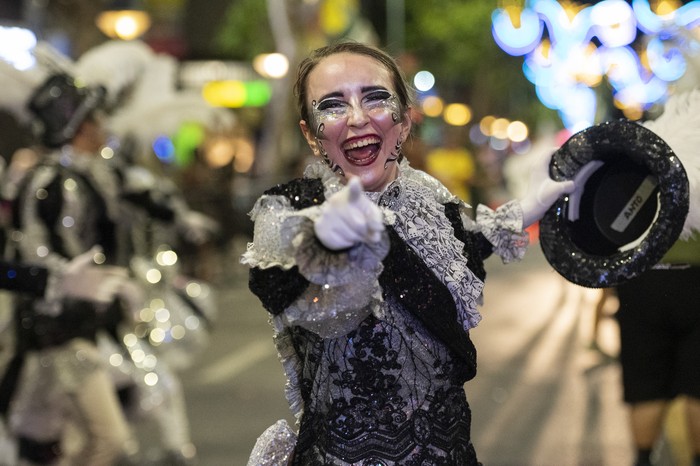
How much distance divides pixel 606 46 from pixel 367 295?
34.1 ft

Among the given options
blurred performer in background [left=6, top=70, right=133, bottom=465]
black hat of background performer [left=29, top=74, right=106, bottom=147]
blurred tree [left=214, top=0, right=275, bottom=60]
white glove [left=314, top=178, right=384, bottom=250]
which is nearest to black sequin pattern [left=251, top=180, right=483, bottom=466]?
white glove [left=314, top=178, right=384, bottom=250]

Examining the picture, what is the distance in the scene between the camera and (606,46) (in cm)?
1237

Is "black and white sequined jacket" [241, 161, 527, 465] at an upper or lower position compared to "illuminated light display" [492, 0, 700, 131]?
lower

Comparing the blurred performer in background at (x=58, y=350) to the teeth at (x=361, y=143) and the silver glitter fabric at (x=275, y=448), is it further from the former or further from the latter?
the teeth at (x=361, y=143)

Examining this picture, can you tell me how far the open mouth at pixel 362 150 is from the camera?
2.83m

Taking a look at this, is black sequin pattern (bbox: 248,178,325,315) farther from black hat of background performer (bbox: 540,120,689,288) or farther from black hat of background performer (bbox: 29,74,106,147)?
black hat of background performer (bbox: 29,74,106,147)

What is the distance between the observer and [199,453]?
703 centimetres

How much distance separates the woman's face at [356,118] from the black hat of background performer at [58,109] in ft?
11.2

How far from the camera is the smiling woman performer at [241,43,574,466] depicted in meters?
2.58

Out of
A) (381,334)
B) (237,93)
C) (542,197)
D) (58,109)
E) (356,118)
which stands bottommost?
(381,334)

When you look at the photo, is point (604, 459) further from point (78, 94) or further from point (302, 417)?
point (302, 417)

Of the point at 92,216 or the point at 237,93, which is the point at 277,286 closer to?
the point at 92,216

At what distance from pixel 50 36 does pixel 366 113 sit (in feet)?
73.9

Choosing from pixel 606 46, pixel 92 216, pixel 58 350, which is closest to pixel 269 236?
pixel 58 350
